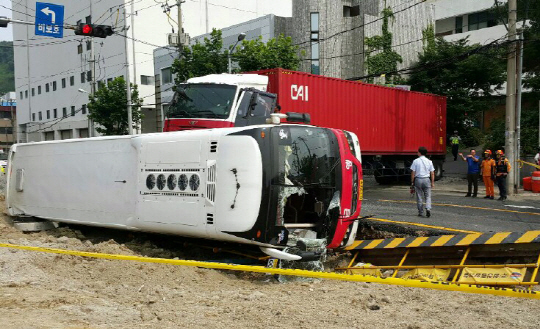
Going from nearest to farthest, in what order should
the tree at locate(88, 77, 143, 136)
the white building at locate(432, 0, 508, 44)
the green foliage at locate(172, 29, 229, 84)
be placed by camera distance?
1. the green foliage at locate(172, 29, 229, 84)
2. the tree at locate(88, 77, 143, 136)
3. the white building at locate(432, 0, 508, 44)

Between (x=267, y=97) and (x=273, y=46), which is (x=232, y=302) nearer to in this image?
(x=267, y=97)

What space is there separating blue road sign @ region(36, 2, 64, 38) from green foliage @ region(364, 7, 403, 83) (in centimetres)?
2300

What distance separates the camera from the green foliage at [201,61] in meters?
28.3

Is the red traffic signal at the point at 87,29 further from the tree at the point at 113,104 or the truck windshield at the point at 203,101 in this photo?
the tree at the point at 113,104

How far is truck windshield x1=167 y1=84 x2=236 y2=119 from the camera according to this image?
36.4 feet

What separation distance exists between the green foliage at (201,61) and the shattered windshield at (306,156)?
20.9m

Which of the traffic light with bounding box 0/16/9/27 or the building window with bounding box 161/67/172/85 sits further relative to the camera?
the building window with bounding box 161/67/172/85

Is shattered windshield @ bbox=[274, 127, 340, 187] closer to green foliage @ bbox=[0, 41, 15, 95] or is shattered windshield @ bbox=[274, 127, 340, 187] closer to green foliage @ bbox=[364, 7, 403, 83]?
green foliage @ bbox=[364, 7, 403, 83]

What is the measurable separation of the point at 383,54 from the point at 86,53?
30710mm

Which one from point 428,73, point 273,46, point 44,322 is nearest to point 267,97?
point 44,322

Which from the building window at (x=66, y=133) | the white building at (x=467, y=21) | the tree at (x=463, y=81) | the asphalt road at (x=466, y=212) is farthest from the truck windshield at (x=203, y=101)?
the building window at (x=66, y=133)

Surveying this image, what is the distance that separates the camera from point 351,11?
3806cm

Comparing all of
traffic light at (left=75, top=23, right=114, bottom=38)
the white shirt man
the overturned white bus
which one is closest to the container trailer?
the overturned white bus

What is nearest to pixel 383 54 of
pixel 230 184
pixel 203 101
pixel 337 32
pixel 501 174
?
pixel 337 32
